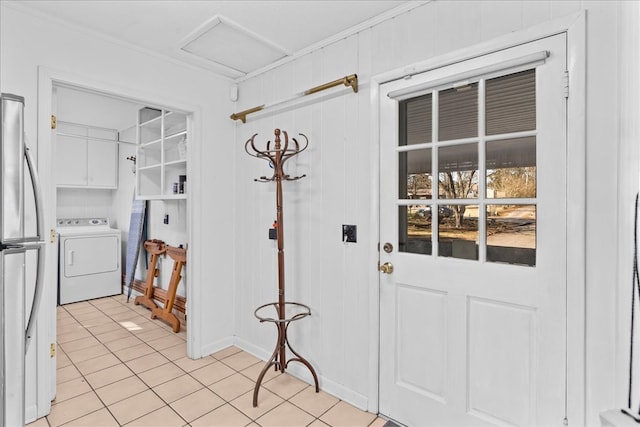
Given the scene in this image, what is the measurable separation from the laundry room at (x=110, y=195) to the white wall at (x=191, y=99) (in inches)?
29.6

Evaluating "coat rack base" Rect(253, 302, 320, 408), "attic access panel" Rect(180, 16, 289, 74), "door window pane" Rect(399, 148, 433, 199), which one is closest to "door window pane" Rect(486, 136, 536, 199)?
"door window pane" Rect(399, 148, 433, 199)

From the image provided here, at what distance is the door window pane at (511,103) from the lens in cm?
156

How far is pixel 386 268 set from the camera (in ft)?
6.67

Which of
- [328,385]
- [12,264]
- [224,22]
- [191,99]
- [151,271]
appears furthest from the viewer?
[151,271]

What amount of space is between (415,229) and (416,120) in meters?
0.64

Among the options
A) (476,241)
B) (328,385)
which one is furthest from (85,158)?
(476,241)

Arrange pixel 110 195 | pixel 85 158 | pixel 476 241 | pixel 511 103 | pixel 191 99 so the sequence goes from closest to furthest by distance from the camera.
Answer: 1. pixel 511 103
2. pixel 476 241
3. pixel 191 99
4. pixel 85 158
5. pixel 110 195

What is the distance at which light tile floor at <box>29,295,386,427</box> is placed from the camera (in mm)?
2018

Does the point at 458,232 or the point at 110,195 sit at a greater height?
the point at 110,195

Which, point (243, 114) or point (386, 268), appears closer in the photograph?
point (386, 268)

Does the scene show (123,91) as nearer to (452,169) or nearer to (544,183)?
(452,169)

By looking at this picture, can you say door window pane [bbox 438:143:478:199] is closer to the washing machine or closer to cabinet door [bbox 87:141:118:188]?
the washing machine

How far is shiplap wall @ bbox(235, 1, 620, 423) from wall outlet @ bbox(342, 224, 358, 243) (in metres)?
0.04

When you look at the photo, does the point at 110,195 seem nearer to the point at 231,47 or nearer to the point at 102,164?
the point at 102,164
